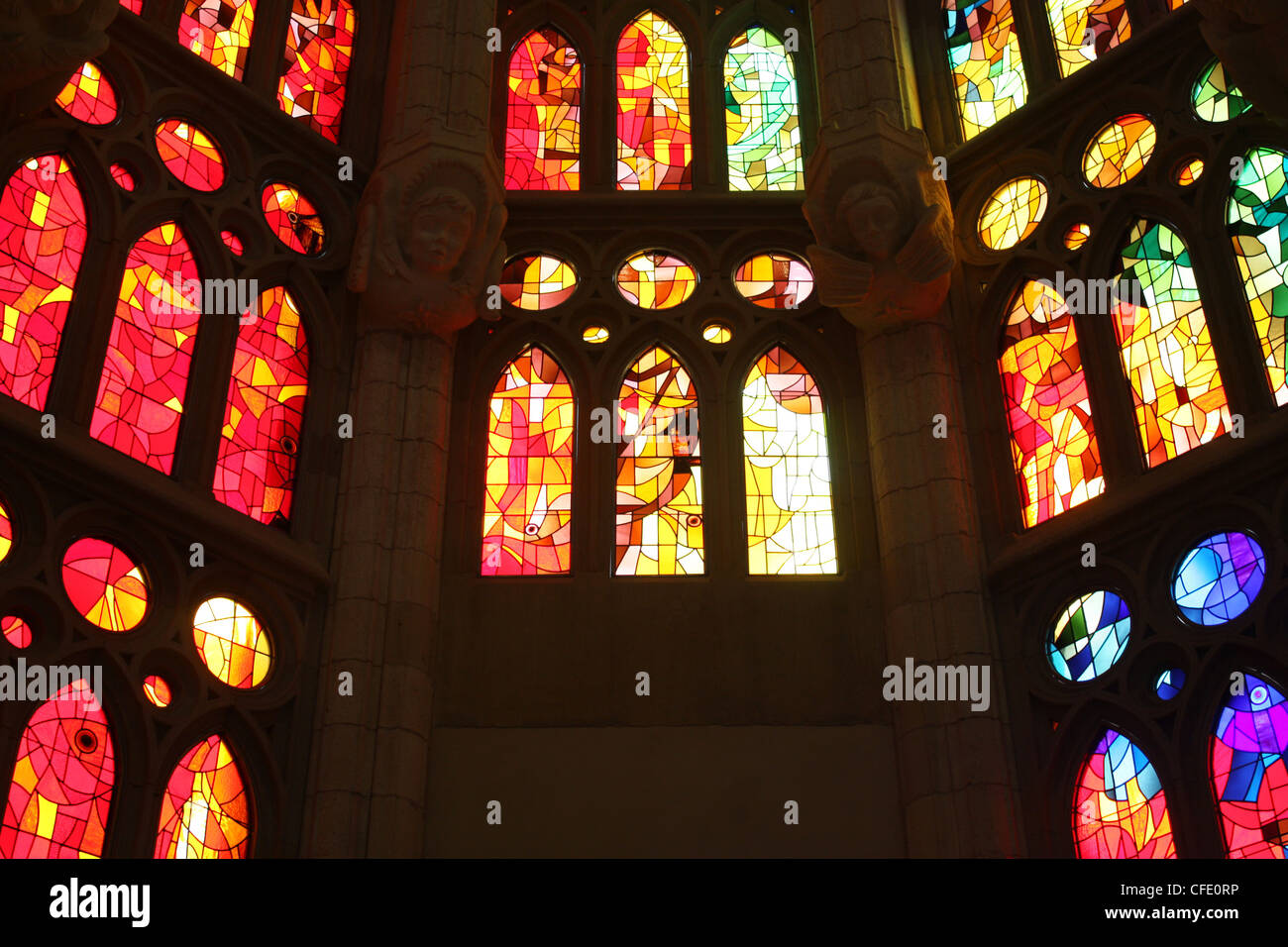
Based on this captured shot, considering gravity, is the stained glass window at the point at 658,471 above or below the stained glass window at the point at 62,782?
above

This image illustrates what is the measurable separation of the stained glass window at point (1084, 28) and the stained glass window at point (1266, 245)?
6.19 feet

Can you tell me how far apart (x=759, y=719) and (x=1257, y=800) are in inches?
127

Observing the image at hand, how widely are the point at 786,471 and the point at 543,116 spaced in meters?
3.95

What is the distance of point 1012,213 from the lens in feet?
39.2

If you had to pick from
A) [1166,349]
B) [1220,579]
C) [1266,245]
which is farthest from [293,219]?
[1220,579]

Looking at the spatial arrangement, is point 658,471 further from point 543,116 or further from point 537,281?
point 543,116

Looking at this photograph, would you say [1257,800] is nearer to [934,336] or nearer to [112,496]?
[934,336]

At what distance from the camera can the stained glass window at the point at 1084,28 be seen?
11.7 metres

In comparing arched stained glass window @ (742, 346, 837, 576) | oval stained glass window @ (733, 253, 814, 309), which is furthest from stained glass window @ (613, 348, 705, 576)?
oval stained glass window @ (733, 253, 814, 309)

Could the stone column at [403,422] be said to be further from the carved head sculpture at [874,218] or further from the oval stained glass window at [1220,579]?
the oval stained glass window at [1220,579]

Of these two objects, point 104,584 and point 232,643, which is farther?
point 232,643

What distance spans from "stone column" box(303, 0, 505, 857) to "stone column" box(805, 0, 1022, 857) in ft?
8.61

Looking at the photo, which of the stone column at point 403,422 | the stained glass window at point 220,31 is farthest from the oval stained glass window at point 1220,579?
the stained glass window at point 220,31

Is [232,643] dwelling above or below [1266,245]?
below
